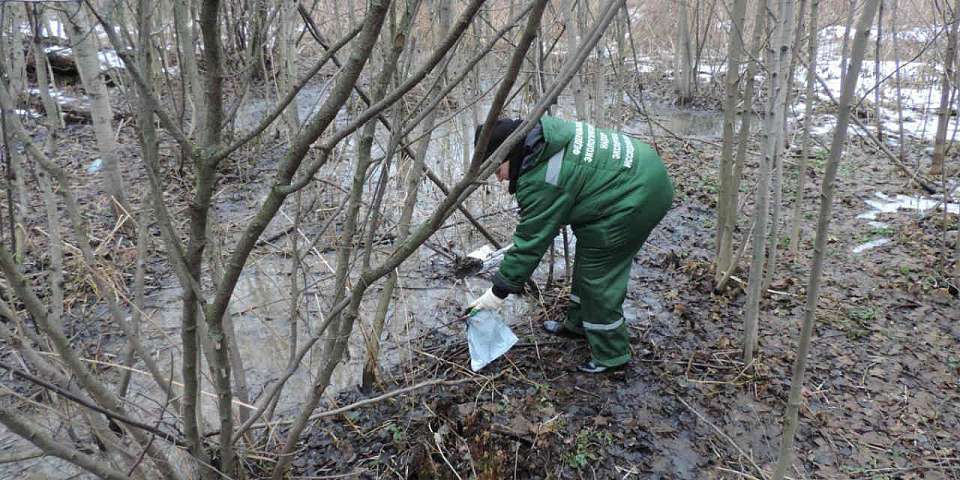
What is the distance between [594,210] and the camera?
3021 mm

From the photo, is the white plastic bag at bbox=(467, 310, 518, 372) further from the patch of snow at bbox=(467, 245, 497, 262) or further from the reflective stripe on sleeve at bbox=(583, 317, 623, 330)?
the patch of snow at bbox=(467, 245, 497, 262)

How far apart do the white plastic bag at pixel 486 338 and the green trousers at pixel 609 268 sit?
453mm

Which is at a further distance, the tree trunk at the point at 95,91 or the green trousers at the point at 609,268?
the green trousers at the point at 609,268

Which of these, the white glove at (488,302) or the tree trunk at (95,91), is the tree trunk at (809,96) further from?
the tree trunk at (95,91)

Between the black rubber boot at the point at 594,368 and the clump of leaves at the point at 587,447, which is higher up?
the black rubber boot at the point at 594,368

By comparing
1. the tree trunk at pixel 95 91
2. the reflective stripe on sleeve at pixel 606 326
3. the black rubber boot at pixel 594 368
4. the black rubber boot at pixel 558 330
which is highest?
Answer: the tree trunk at pixel 95 91

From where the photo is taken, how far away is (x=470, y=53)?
17.9ft

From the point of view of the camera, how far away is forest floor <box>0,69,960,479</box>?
2.61m

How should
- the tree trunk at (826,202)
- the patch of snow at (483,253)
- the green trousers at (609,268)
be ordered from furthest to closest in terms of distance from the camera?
the patch of snow at (483,253)
the green trousers at (609,268)
the tree trunk at (826,202)

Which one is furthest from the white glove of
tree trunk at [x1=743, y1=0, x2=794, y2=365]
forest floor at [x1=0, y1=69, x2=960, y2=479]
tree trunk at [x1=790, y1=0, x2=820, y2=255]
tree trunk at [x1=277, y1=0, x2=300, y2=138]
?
tree trunk at [x1=790, y1=0, x2=820, y2=255]

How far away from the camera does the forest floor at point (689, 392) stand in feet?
8.57

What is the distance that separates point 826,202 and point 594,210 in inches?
58.6

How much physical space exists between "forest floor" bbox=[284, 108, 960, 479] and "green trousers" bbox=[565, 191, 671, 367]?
0.61ft

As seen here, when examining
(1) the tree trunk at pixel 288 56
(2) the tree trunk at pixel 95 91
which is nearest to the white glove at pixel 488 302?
(2) the tree trunk at pixel 95 91
